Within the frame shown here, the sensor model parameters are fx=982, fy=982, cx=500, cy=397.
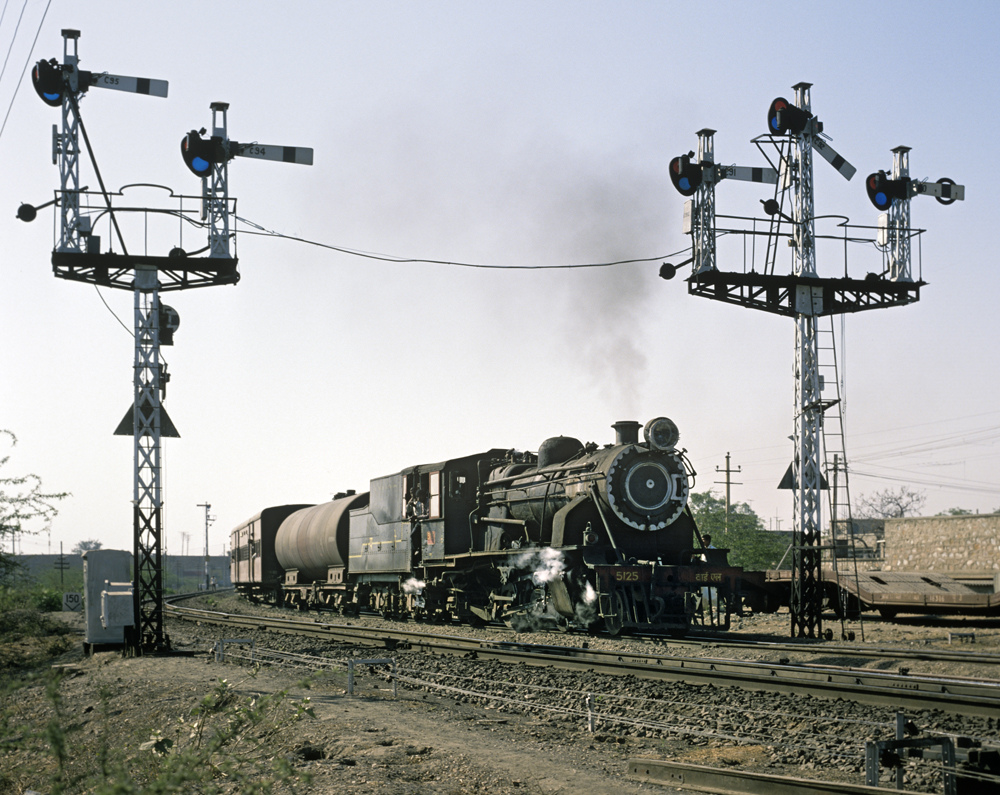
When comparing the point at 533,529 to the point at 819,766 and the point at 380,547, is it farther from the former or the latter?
the point at 819,766

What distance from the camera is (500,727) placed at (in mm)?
10430

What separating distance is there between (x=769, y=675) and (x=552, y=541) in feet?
24.6

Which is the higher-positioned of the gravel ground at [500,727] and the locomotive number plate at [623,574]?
the locomotive number plate at [623,574]

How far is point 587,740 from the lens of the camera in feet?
31.7

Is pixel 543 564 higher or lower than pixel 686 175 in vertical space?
lower

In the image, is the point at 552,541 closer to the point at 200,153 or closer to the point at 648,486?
the point at 648,486

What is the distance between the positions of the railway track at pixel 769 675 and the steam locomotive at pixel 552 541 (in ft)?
6.28

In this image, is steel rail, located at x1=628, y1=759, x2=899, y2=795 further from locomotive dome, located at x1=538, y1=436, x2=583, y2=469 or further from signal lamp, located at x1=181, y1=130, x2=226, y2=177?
signal lamp, located at x1=181, y1=130, x2=226, y2=177

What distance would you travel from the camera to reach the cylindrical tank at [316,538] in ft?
96.7

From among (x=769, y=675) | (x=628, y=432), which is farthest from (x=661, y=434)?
(x=769, y=675)

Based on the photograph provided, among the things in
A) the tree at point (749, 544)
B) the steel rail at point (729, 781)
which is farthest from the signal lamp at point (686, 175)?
the tree at point (749, 544)

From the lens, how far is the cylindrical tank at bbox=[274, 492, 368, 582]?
96.7ft

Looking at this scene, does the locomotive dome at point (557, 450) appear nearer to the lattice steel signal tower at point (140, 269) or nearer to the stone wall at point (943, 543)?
the lattice steel signal tower at point (140, 269)

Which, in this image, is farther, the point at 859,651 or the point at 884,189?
the point at 884,189
